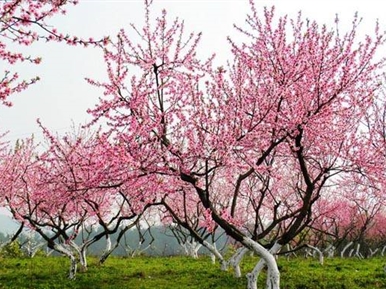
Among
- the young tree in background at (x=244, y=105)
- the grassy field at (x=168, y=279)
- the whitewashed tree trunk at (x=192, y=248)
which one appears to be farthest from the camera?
the whitewashed tree trunk at (x=192, y=248)

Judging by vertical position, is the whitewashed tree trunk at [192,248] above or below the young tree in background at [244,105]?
below

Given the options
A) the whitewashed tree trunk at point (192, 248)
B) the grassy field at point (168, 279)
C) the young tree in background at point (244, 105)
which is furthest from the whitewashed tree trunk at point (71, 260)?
the whitewashed tree trunk at point (192, 248)

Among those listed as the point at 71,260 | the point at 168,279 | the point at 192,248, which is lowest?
the point at 168,279

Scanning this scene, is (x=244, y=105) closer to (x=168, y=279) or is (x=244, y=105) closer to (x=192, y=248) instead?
(x=168, y=279)

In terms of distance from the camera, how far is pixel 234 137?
8445 mm

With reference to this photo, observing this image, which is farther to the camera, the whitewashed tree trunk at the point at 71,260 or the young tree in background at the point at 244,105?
the whitewashed tree trunk at the point at 71,260

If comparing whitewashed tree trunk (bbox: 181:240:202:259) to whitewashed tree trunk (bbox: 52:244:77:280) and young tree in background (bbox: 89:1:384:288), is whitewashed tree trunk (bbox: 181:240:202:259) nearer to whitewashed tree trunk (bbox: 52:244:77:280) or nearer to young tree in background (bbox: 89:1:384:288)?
whitewashed tree trunk (bbox: 52:244:77:280)

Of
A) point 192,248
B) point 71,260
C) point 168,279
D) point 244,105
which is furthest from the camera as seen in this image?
point 192,248

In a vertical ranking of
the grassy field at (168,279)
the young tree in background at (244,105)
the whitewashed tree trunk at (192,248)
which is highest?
the young tree in background at (244,105)

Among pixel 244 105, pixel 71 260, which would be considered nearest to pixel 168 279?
pixel 71 260

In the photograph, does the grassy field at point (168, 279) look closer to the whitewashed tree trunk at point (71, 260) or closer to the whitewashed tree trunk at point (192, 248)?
the whitewashed tree trunk at point (71, 260)

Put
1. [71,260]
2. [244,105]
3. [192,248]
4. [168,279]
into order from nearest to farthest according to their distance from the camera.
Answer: [244,105], [71,260], [168,279], [192,248]

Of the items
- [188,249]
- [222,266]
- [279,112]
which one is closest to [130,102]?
[279,112]

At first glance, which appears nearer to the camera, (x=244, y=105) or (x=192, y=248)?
(x=244, y=105)
